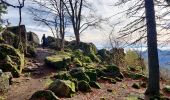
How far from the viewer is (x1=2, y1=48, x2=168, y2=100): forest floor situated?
18344mm

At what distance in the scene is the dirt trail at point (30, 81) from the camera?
715 inches

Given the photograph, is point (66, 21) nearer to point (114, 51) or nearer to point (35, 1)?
point (35, 1)

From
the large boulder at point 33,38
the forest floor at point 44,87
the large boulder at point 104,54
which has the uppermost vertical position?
the large boulder at point 33,38

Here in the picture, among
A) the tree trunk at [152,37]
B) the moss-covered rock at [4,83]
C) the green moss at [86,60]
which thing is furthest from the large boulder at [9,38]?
the tree trunk at [152,37]

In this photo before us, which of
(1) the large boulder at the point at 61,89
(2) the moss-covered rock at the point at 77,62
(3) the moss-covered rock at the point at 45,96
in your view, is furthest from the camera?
(2) the moss-covered rock at the point at 77,62

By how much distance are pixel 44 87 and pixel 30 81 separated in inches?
105

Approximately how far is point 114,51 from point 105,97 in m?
19.6

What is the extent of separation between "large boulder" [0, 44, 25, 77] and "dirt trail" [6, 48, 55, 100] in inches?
24.5

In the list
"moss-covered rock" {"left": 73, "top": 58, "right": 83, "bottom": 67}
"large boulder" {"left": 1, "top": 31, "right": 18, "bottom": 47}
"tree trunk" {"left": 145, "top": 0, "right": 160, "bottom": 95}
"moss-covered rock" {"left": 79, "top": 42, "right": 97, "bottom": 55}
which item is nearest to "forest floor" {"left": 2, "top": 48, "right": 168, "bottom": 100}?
"tree trunk" {"left": 145, "top": 0, "right": 160, "bottom": 95}

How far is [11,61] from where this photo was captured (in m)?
23.7

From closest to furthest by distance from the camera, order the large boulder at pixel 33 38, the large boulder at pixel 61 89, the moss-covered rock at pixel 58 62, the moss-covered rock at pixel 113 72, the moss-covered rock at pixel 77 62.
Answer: the large boulder at pixel 61 89
the moss-covered rock at pixel 113 72
the moss-covered rock at pixel 58 62
the moss-covered rock at pixel 77 62
the large boulder at pixel 33 38

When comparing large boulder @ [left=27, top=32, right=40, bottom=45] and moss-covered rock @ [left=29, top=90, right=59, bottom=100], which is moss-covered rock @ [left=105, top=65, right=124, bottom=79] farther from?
large boulder @ [left=27, top=32, right=40, bottom=45]

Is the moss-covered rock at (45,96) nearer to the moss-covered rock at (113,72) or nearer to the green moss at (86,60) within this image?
the moss-covered rock at (113,72)

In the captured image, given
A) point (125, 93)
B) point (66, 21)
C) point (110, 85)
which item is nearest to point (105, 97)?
point (125, 93)
